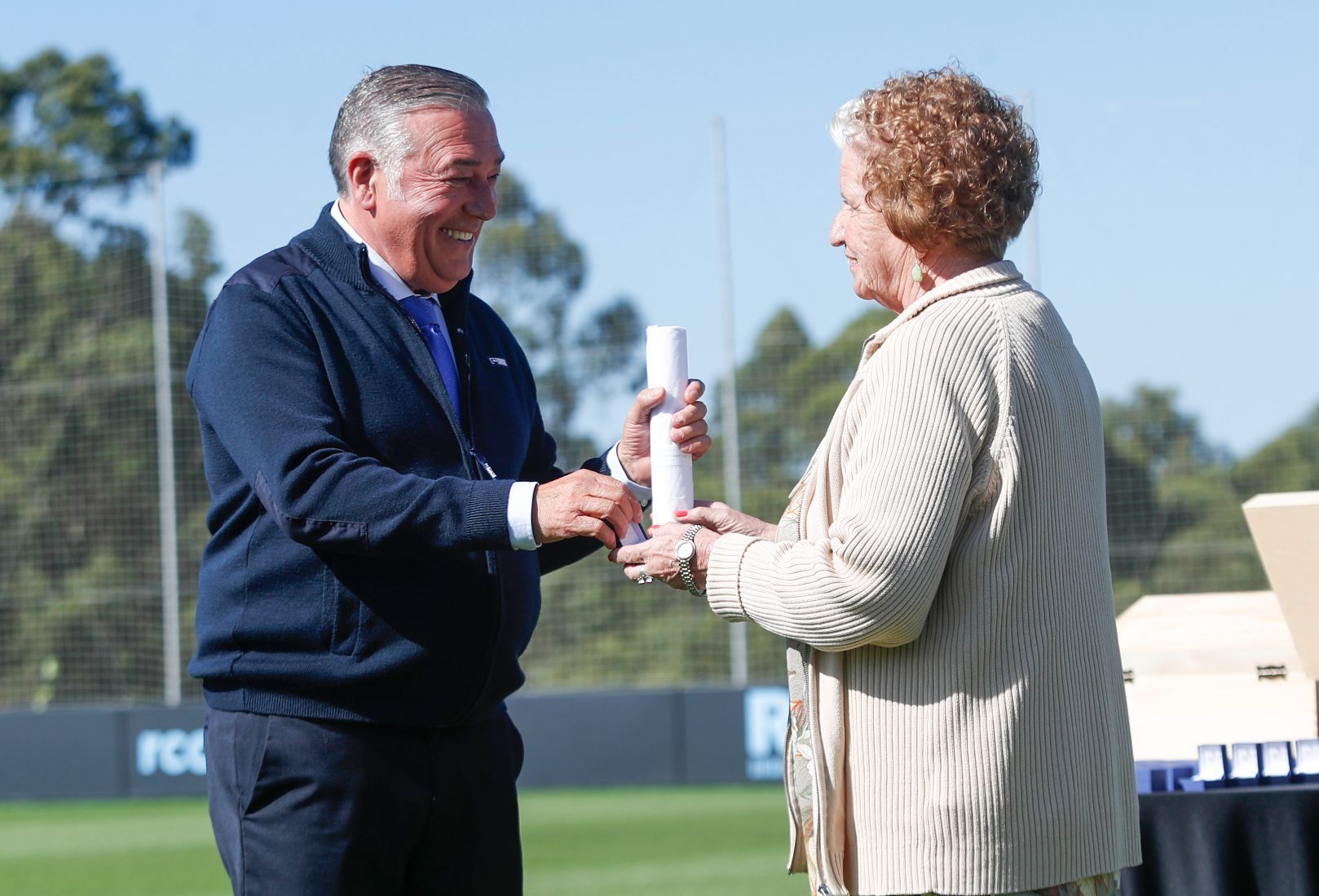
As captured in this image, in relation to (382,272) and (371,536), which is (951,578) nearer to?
(371,536)

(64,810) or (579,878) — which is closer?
(579,878)

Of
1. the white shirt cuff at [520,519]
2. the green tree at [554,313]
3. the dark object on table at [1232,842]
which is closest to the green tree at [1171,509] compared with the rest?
the green tree at [554,313]

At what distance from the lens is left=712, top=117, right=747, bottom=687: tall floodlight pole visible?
10.9 meters

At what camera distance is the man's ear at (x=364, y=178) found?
2.84 meters

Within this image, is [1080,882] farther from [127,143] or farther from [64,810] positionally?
[127,143]

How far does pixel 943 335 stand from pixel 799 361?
29.1ft

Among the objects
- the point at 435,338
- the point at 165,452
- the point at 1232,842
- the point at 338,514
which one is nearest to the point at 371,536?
the point at 338,514

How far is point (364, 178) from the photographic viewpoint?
2.85 meters

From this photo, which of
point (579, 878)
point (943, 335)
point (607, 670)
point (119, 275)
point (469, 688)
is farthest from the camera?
point (119, 275)

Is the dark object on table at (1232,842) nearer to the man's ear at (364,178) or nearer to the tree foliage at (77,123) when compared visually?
the man's ear at (364,178)

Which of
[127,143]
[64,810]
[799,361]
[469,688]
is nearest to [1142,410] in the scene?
[799,361]

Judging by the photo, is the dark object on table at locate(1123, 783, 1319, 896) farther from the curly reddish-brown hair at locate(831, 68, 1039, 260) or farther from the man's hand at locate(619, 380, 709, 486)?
the curly reddish-brown hair at locate(831, 68, 1039, 260)

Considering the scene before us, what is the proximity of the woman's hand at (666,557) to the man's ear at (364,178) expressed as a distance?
80cm

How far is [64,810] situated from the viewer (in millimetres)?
10875
